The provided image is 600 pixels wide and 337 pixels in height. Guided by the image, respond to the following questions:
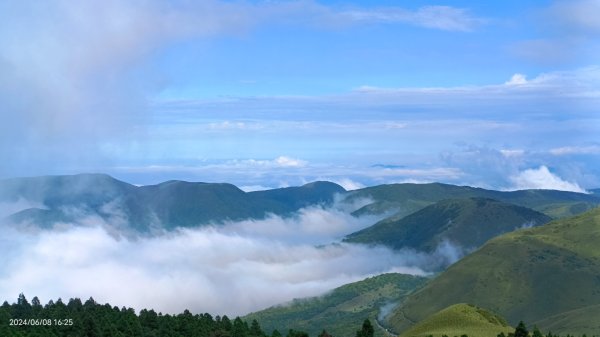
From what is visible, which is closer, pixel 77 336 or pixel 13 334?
pixel 13 334
